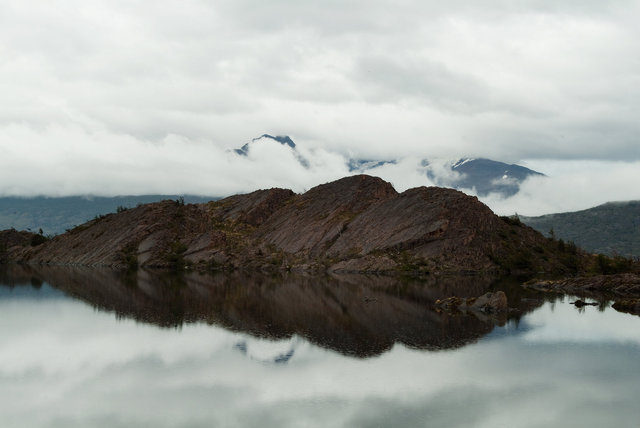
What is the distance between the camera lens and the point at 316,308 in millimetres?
70875

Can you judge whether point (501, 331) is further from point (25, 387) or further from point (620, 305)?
point (25, 387)

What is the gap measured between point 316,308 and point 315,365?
30075 mm

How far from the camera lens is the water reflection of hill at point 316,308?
5228 centimetres

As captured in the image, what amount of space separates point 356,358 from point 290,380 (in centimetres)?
A: 726

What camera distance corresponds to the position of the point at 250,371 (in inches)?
1566

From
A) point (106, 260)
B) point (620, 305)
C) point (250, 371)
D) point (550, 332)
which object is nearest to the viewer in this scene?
point (250, 371)

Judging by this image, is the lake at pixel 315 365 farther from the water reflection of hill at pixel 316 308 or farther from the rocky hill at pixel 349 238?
the rocky hill at pixel 349 238

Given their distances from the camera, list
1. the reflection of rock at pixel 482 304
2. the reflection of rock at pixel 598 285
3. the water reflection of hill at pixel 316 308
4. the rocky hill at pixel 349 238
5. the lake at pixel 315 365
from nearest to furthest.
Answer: the lake at pixel 315 365 < the water reflection of hill at pixel 316 308 < the reflection of rock at pixel 482 304 < the reflection of rock at pixel 598 285 < the rocky hill at pixel 349 238

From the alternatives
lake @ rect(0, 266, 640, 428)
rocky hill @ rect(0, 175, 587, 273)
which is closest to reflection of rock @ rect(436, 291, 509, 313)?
lake @ rect(0, 266, 640, 428)

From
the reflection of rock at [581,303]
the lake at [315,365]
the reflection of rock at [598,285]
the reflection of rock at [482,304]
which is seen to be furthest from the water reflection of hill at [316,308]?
the reflection of rock at [598,285]

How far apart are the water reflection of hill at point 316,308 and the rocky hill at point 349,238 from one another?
30.8 m

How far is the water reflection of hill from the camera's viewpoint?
2058 inches

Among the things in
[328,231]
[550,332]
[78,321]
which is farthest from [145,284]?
[550,332]

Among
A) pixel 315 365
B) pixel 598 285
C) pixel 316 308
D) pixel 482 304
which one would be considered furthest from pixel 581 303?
pixel 315 365
